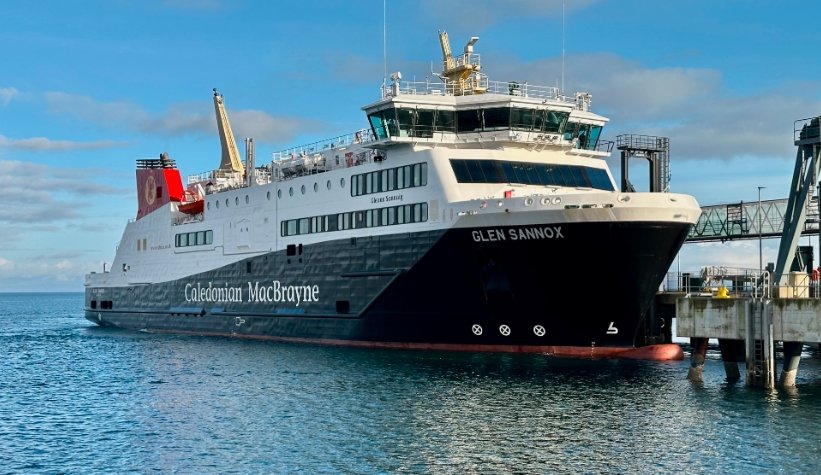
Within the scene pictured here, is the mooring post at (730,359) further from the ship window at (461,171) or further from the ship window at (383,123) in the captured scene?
the ship window at (383,123)

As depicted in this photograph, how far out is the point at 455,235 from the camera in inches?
1361

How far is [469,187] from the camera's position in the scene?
117ft

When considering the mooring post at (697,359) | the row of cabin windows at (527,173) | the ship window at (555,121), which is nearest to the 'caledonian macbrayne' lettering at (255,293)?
the row of cabin windows at (527,173)

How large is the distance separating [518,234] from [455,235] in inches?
108

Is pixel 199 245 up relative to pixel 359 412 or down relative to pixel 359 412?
up

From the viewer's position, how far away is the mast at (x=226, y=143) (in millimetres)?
58781

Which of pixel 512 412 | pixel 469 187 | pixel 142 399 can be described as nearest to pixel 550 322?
pixel 469 187

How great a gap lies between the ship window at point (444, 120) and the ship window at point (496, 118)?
1.45 metres

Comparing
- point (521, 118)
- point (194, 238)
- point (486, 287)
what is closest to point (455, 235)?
point (486, 287)

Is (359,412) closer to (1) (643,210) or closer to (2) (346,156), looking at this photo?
(1) (643,210)

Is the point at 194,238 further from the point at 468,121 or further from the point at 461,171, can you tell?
the point at 461,171

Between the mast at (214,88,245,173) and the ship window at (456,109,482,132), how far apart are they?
23.8 metres

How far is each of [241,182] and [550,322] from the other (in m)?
24.7

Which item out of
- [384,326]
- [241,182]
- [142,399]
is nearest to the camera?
[142,399]
